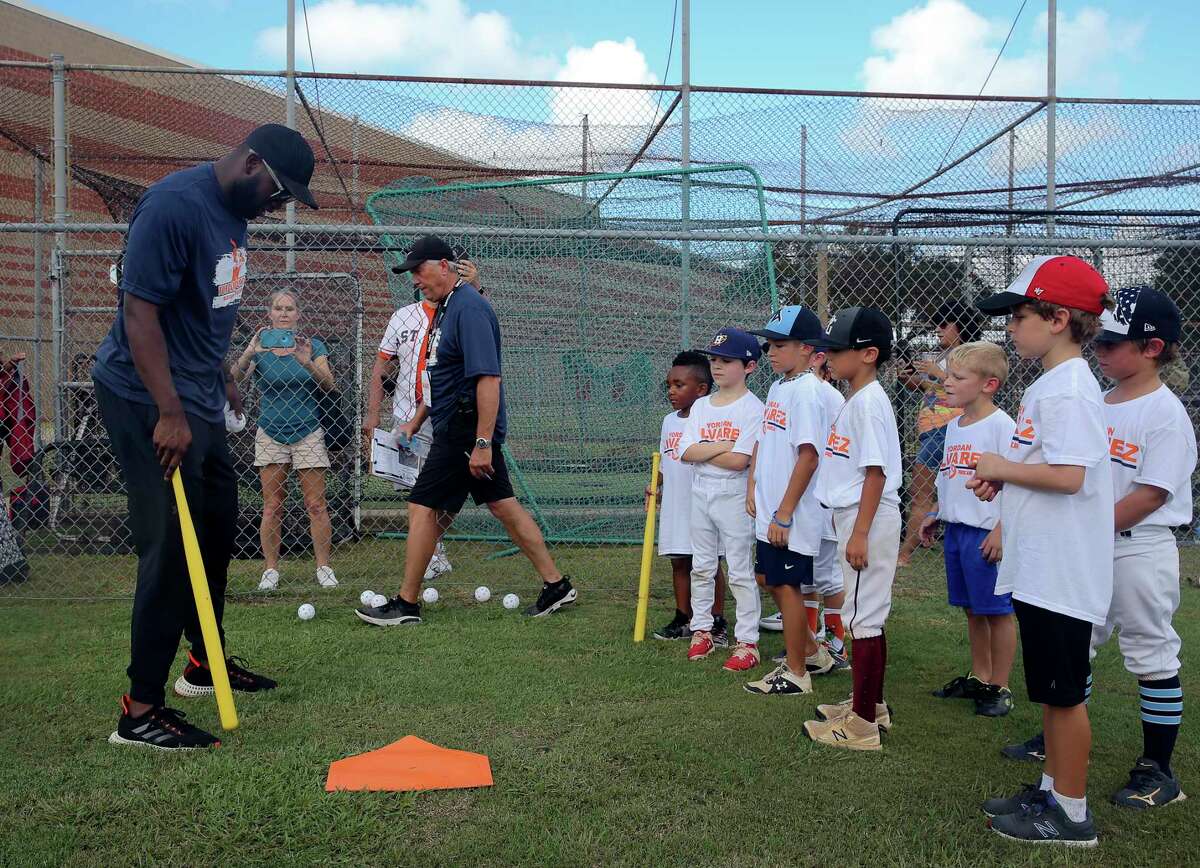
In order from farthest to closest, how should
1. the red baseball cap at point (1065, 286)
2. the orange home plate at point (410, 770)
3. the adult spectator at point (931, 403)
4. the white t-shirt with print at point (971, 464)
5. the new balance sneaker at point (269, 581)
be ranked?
the adult spectator at point (931, 403) → the new balance sneaker at point (269, 581) → the white t-shirt with print at point (971, 464) → the orange home plate at point (410, 770) → the red baseball cap at point (1065, 286)

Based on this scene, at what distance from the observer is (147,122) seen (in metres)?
9.04

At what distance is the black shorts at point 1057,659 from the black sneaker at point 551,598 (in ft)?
9.88

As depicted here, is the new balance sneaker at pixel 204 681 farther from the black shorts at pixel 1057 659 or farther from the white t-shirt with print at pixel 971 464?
the white t-shirt with print at pixel 971 464

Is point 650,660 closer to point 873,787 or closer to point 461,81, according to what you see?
point 873,787

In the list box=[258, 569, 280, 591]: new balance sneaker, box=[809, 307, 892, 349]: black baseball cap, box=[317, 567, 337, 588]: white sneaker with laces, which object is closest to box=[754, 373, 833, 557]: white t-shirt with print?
box=[809, 307, 892, 349]: black baseball cap

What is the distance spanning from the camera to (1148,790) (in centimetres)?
292

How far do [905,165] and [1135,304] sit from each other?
210 inches

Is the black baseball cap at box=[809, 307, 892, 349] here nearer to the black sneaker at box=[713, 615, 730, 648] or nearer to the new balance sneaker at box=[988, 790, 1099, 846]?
the new balance sneaker at box=[988, 790, 1099, 846]

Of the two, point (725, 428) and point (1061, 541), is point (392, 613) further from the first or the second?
point (1061, 541)

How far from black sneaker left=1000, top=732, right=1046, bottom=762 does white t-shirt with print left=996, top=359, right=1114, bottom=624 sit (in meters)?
0.90

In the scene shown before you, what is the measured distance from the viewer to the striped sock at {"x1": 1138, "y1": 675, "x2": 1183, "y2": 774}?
119 inches

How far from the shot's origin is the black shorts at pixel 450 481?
5.13 m

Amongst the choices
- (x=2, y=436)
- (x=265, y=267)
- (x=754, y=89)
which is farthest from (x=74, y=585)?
(x=754, y=89)

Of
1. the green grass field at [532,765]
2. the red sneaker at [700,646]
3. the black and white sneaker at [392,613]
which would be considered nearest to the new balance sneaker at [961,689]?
the green grass field at [532,765]
